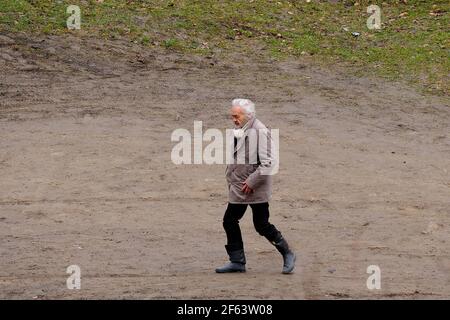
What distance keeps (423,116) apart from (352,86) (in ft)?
6.36

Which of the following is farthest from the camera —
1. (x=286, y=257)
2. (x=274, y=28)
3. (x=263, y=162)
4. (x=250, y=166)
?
(x=274, y=28)

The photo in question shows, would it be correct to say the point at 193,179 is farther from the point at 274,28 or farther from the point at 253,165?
the point at 274,28

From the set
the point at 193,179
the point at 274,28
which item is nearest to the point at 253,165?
the point at 193,179

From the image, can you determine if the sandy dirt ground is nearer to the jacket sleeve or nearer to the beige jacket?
the beige jacket

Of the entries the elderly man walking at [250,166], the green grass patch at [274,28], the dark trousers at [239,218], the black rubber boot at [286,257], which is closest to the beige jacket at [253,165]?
the elderly man walking at [250,166]

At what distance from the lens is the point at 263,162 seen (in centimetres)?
953

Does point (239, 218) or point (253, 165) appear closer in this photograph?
point (253, 165)

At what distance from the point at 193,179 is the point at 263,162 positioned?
465 centimetres

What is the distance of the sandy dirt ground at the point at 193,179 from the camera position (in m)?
10.1

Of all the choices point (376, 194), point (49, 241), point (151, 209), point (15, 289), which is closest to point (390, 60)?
point (376, 194)

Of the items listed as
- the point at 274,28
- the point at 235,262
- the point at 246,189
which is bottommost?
the point at 235,262

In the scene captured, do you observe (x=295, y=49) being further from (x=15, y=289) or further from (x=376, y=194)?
(x=15, y=289)

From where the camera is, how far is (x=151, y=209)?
505 inches

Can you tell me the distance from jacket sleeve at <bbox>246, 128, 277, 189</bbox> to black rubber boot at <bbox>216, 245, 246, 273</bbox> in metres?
0.84
